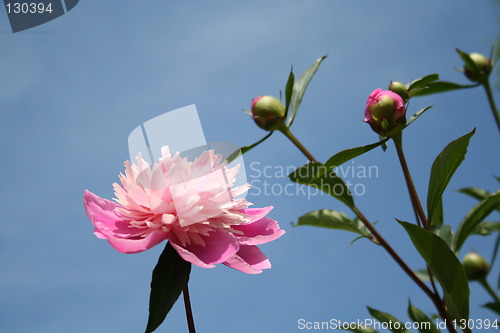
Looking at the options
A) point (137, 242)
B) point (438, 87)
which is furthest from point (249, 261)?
point (438, 87)

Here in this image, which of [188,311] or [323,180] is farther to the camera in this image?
[323,180]

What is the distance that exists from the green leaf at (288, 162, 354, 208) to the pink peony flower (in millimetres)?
115

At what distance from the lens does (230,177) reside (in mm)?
806

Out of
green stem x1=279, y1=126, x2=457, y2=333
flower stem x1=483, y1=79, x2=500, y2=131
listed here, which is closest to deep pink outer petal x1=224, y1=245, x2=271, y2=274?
green stem x1=279, y1=126, x2=457, y2=333

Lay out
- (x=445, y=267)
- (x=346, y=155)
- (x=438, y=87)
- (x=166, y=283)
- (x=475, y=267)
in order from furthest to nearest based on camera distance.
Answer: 1. (x=475, y=267)
2. (x=438, y=87)
3. (x=346, y=155)
4. (x=445, y=267)
5. (x=166, y=283)

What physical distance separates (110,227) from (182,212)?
5.2 inches

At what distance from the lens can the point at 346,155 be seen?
3.03 ft

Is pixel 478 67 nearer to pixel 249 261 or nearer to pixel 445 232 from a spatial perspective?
pixel 445 232

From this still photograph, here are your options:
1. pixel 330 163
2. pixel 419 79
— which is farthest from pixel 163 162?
pixel 419 79

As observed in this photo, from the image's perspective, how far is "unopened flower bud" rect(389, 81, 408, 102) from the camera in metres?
1.08

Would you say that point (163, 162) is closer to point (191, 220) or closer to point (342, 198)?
point (191, 220)

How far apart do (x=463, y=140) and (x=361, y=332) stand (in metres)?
0.41

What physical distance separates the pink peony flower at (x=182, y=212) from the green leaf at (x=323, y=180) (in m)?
0.11

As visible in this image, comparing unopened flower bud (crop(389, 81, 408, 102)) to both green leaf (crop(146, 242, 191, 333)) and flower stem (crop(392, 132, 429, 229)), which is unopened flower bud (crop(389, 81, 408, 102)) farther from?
green leaf (crop(146, 242, 191, 333))
